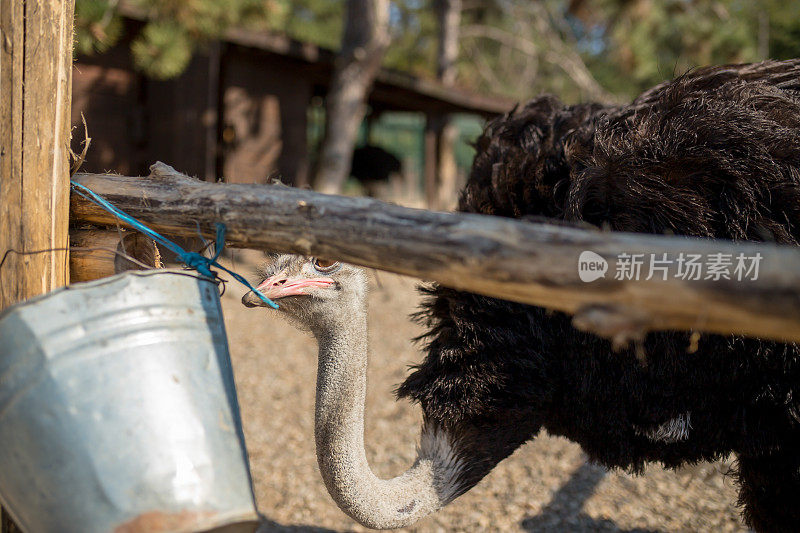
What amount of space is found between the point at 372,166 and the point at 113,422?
407 inches

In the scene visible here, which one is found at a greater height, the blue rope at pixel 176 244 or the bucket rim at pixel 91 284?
the blue rope at pixel 176 244

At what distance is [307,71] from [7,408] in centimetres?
726

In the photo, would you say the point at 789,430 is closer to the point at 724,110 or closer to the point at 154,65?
the point at 724,110

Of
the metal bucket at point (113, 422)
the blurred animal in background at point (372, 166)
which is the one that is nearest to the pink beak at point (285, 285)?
the metal bucket at point (113, 422)

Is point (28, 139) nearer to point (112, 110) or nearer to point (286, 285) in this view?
point (286, 285)

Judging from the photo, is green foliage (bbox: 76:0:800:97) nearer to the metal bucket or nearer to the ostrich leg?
the ostrich leg

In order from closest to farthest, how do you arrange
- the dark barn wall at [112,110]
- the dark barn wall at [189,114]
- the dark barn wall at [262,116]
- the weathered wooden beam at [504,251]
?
the weathered wooden beam at [504,251], the dark barn wall at [112,110], the dark barn wall at [189,114], the dark barn wall at [262,116]

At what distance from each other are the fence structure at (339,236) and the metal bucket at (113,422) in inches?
11.8

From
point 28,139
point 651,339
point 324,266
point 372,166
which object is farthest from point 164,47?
point 372,166

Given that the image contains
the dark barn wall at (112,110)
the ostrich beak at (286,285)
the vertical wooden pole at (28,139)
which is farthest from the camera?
the dark barn wall at (112,110)

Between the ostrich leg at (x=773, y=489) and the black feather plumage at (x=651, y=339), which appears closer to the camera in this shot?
the black feather plumage at (x=651, y=339)

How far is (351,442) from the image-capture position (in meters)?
2.05

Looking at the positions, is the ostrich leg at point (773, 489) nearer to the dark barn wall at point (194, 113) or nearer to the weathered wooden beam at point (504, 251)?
the weathered wooden beam at point (504, 251)

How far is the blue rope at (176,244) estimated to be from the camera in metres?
1.50
